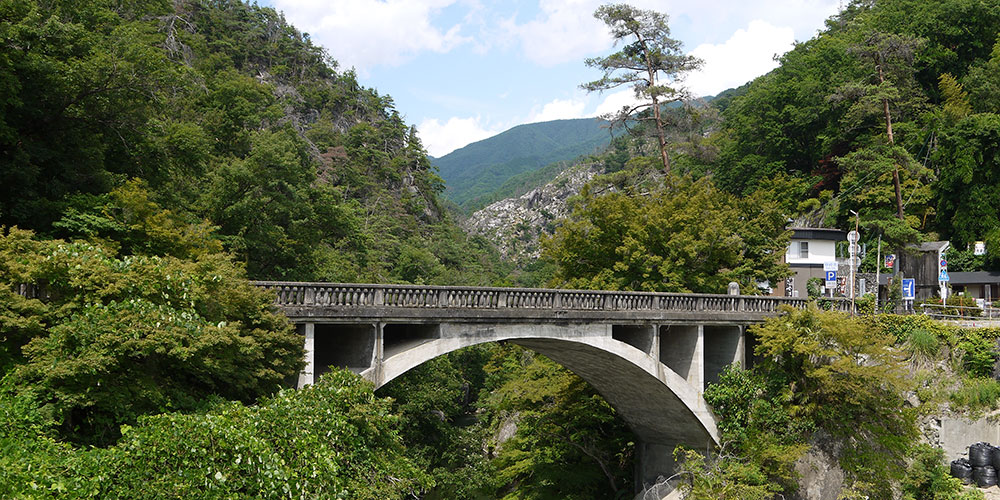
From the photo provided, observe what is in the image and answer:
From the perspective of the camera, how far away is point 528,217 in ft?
509

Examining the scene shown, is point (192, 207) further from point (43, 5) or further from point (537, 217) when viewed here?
point (537, 217)

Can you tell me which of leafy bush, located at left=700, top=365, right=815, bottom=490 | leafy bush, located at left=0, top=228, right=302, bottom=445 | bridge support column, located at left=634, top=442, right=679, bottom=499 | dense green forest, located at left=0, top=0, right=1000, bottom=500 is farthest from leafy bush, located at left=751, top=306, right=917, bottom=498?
leafy bush, located at left=0, top=228, right=302, bottom=445

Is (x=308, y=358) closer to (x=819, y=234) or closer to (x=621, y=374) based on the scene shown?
(x=621, y=374)

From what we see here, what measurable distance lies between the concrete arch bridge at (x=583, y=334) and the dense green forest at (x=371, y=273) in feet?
3.81

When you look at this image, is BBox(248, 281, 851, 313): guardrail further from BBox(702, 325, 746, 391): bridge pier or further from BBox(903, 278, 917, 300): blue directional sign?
BBox(903, 278, 917, 300): blue directional sign

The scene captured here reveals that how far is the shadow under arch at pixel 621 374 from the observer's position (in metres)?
19.0

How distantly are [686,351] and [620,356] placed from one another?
145 inches

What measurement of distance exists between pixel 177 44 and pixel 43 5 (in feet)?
113

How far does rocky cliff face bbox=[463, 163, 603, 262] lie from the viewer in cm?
14312

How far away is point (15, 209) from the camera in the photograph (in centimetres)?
1753

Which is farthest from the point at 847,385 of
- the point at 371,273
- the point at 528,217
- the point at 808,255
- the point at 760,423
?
the point at 528,217

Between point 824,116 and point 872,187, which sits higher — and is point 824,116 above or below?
above

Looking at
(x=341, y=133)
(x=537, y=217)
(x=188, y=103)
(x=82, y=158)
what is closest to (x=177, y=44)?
(x=188, y=103)

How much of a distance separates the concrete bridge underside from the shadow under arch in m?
0.03
